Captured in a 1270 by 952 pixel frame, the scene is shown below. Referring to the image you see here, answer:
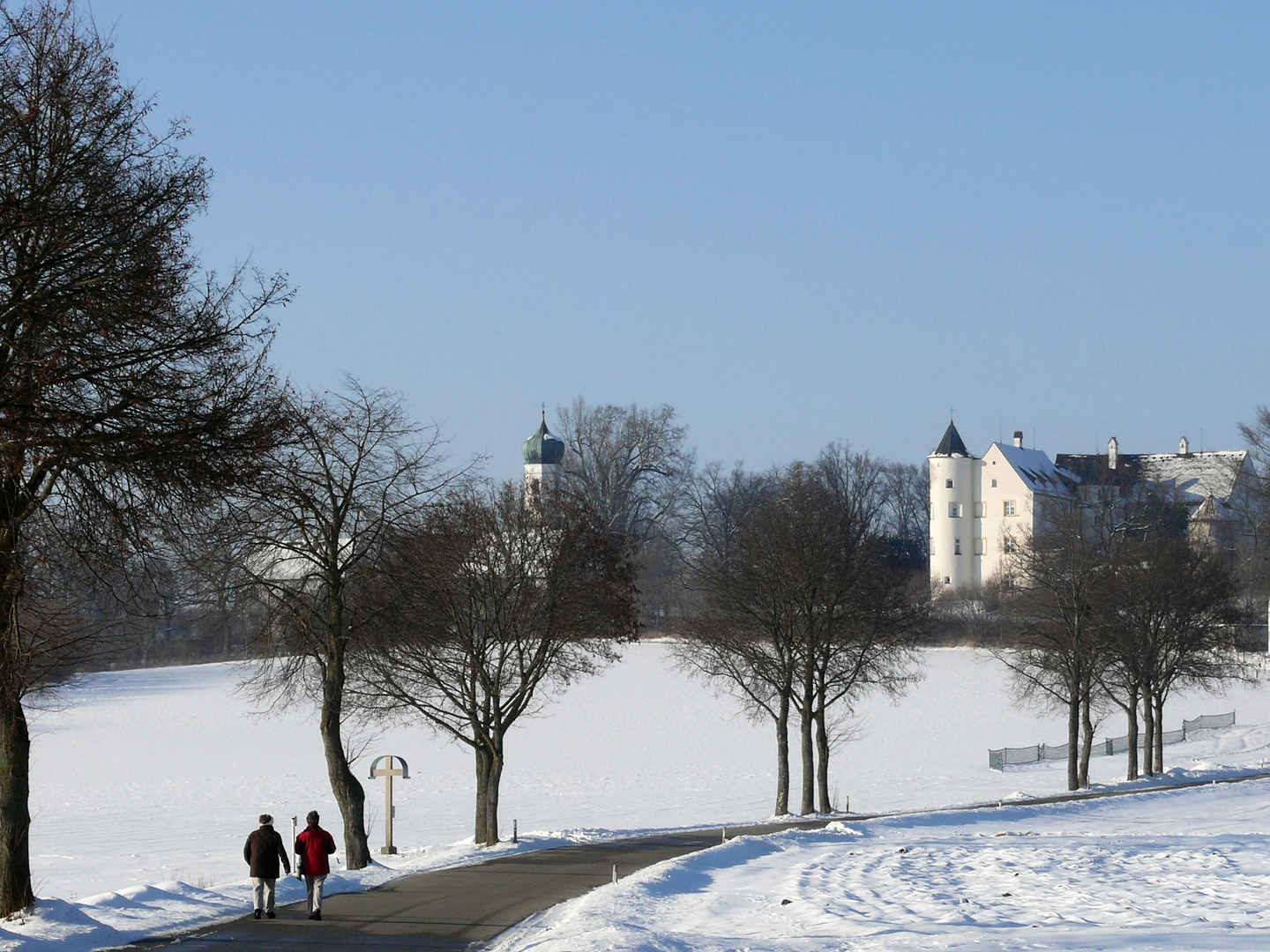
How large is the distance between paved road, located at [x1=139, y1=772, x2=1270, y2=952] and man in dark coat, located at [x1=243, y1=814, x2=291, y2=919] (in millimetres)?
281

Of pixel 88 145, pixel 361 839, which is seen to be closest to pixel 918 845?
pixel 361 839

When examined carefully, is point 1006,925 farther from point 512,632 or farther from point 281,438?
point 512,632

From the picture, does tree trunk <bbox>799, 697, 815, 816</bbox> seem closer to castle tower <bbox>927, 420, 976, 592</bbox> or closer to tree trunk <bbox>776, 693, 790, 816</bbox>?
tree trunk <bbox>776, 693, 790, 816</bbox>

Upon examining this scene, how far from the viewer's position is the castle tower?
357ft

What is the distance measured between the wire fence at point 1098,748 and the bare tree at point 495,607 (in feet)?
84.3

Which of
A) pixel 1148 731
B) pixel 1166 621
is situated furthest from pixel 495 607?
pixel 1148 731

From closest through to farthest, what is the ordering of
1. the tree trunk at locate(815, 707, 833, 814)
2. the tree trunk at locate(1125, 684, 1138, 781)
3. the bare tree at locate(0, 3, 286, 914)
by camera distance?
the bare tree at locate(0, 3, 286, 914)
the tree trunk at locate(815, 707, 833, 814)
the tree trunk at locate(1125, 684, 1138, 781)

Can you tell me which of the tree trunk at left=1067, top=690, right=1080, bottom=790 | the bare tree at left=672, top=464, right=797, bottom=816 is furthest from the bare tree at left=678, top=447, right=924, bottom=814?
the tree trunk at left=1067, top=690, right=1080, bottom=790

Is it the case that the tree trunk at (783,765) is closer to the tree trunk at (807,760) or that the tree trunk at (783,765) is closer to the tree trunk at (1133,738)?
the tree trunk at (807,760)

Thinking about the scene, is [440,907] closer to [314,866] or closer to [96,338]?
[314,866]

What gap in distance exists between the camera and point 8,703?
46.1 ft

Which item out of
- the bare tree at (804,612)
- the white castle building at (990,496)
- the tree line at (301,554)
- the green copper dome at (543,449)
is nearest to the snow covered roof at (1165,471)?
the white castle building at (990,496)

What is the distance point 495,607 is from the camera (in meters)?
26.9

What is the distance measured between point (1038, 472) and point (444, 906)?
4099 inches
